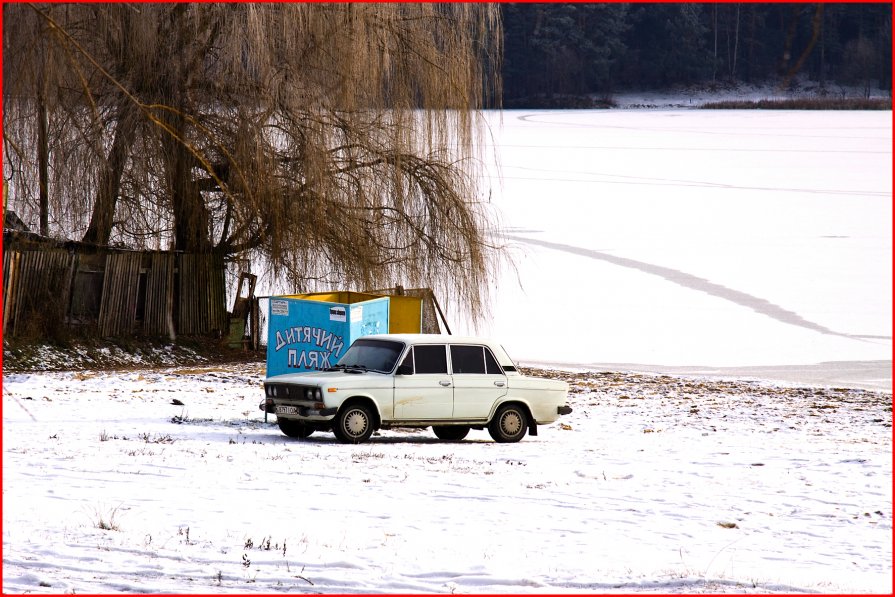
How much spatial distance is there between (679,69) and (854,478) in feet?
224

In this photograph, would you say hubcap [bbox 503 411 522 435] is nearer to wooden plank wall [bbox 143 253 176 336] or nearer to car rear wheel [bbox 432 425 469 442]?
car rear wheel [bbox 432 425 469 442]

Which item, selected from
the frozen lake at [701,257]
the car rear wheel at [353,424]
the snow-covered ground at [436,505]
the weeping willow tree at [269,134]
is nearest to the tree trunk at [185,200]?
the weeping willow tree at [269,134]

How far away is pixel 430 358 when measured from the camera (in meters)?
13.5

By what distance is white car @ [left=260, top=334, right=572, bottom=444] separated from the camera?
Result: 42.4 feet

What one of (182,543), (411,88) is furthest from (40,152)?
(182,543)

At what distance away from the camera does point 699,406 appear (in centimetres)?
1700

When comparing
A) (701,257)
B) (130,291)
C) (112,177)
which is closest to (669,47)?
(701,257)

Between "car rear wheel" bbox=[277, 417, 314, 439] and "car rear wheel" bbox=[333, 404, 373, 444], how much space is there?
56cm

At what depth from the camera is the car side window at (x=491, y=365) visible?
1375 cm

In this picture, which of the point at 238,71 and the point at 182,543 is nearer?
the point at 182,543

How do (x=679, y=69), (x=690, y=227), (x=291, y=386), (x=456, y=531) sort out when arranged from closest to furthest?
1. (x=456, y=531)
2. (x=291, y=386)
3. (x=690, y=227)
4. (x=679, y=69)

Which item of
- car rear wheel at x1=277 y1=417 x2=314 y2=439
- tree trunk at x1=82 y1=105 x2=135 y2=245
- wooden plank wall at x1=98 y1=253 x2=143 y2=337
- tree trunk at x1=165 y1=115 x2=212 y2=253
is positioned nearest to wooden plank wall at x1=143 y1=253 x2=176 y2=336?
wooden plank wall at x1=98 y1=253 x2=143 y2=337

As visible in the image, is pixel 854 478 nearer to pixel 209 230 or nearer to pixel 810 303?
pixel 209 230

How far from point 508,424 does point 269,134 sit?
998cm
